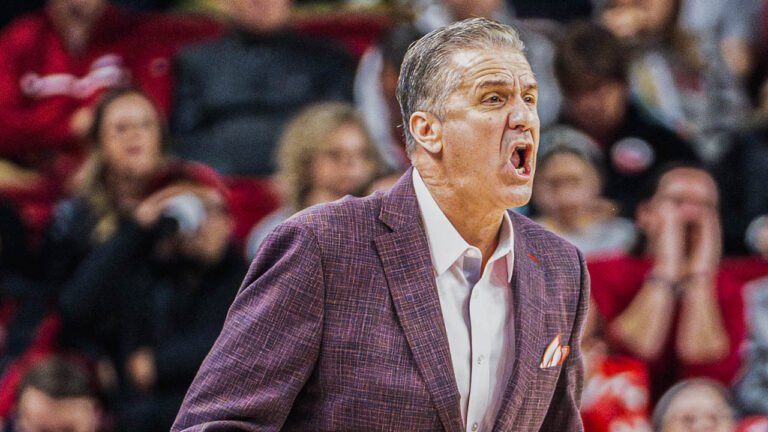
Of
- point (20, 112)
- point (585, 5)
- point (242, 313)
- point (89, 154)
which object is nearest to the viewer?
point (242, 313)

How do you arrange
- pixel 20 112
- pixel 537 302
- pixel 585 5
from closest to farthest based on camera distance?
pixel 537 302
pixel 20 112
pixel 585 5

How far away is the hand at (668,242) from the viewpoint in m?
4.41

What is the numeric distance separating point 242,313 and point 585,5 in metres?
3.64

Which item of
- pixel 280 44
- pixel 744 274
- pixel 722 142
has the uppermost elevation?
pixel 280 44

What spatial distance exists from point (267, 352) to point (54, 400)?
235 cm

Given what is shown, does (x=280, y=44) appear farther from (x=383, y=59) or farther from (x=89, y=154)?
(x=89, y=154)

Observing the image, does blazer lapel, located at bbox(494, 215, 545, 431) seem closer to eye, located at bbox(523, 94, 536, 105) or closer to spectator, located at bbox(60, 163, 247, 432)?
eye, located at bbox(523, 94, 536, 105)

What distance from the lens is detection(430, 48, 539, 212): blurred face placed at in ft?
5.98

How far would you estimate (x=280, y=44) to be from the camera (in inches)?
193

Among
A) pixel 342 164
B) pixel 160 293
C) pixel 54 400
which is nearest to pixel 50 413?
pixel 54 400

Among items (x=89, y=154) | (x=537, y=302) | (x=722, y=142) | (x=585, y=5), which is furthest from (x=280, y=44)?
(x=537, y=302)

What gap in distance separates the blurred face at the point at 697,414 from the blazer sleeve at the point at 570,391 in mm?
2191

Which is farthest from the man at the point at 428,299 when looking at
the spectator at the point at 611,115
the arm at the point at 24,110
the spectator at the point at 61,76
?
the arm at the point at 24,110

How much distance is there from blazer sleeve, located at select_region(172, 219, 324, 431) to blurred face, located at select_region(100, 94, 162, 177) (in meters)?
2.73
